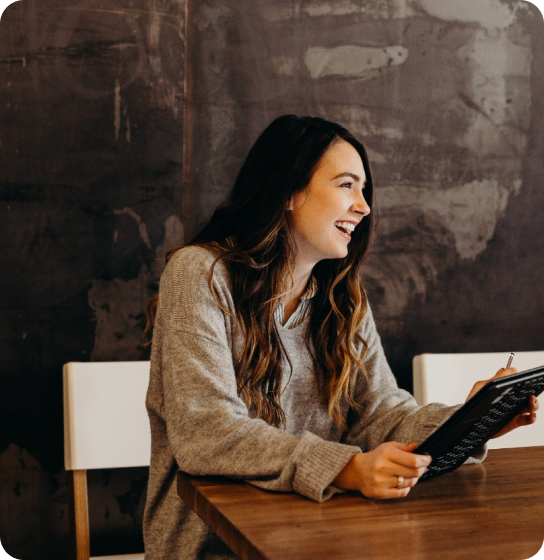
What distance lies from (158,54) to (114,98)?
0.62 ft

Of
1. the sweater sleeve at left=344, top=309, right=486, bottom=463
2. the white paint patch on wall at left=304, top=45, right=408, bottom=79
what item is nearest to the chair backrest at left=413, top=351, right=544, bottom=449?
the sweater sleeve at left=344, top=309, right=486, bottom=463

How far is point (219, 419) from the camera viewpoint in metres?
1.29

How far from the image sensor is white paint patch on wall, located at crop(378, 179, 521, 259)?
2564 millimetres

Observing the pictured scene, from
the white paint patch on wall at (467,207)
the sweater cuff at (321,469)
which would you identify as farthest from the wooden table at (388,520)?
the white paint patch on wall at (467,207)

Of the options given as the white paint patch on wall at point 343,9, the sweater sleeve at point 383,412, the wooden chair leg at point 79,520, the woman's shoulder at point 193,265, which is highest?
the white paint patch on wall at point 343,9

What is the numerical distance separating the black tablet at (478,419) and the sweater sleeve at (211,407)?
0.15 metres

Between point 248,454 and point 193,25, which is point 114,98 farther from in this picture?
point 248,454

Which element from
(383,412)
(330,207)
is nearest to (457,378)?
(383,412)

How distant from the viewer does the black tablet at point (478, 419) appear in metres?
1.08

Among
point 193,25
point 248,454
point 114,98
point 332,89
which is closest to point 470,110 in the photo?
point 332,89

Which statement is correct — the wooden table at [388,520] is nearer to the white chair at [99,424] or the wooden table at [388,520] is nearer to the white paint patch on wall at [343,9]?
the white chair at [99,424]

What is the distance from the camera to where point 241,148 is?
7.73ft

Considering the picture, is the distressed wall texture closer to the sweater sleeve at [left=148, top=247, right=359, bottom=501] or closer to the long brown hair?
the long brown hair

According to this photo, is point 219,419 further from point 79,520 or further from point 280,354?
point 79,520
